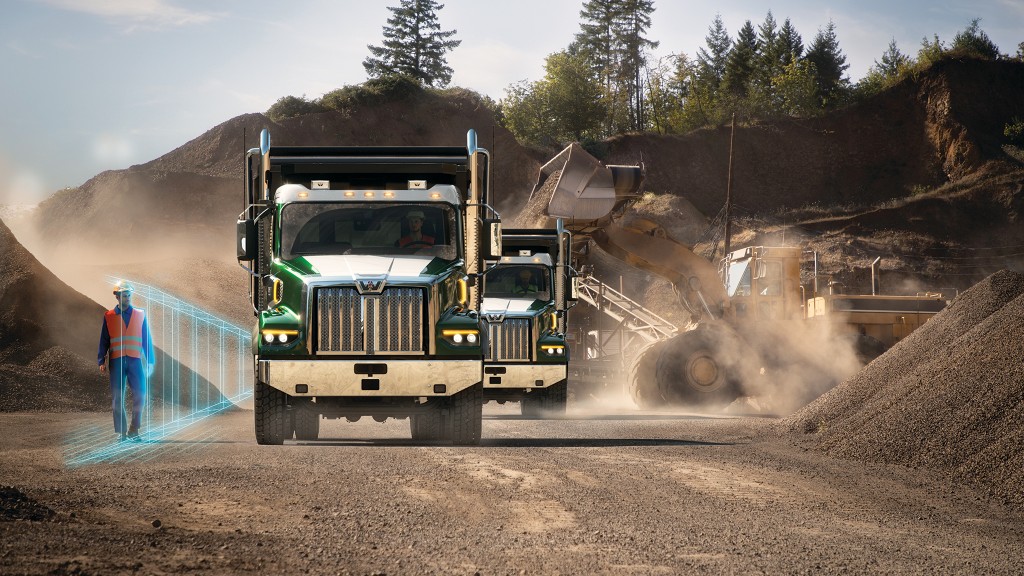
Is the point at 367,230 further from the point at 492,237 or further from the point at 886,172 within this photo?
the point at 886,172

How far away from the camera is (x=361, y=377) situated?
12.6 metres

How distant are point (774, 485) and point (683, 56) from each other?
9924 centimetres

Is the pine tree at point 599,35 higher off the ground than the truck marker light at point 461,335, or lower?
→ higher

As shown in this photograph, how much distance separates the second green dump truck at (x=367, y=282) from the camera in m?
12.6

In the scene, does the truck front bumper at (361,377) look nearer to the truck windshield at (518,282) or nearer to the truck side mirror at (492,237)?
the truck side mirror at (492,237)

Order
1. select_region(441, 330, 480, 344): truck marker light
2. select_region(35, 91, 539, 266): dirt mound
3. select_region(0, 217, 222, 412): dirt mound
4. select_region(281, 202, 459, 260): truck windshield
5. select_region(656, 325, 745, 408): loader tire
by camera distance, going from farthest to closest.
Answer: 1. select_region(35, 91, 539, 266): dirt mound
2. select_region(656, 325, 745, 408): loader tire
3. select_region(0, 217, 222, 412): dirt mound
4. select_region(281, 202, 459, 260): truck windshield
5. select_region(441, 330, 480, 344): truck marker light

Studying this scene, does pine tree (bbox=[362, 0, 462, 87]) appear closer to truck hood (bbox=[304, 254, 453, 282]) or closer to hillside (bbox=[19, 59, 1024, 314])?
hillside (bbox=[19, 59, 1024, 314])

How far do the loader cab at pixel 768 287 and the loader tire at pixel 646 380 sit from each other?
276cm

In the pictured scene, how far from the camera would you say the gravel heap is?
42.8 feet

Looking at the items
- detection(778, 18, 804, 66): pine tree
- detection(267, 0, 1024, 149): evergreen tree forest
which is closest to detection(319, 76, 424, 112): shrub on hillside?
detection(267, 0, 1024, 149): evergreen tree forest

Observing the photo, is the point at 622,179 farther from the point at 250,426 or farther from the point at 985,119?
the point at 985,119

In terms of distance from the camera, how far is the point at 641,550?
24.7ft

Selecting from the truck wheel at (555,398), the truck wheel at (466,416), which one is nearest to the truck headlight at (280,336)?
the truck wheel at (466,416)

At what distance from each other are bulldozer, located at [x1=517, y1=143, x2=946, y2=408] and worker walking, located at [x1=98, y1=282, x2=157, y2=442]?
11718 millimetres
